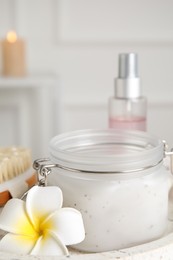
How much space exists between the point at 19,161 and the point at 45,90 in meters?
0.61

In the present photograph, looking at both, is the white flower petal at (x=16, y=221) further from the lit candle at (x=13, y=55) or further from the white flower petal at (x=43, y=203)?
the lit candle at (x=13, y=55)

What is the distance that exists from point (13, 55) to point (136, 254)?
74 centimetres

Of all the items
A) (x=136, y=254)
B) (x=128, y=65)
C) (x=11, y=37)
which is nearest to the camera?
(x=136, y=254)

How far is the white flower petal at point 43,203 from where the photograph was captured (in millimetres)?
277

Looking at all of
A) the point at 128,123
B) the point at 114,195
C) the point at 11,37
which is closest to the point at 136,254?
the point at 114,195

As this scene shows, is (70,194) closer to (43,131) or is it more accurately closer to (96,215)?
(96,215)

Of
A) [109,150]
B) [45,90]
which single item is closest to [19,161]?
[109,150]

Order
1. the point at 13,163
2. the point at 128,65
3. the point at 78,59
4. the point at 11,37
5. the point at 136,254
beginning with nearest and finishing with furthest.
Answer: the point at 136,254 < the point at 13,163 < the point at 128,65 < the point at 11,37 < the point at 78,59

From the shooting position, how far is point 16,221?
0.28 metres

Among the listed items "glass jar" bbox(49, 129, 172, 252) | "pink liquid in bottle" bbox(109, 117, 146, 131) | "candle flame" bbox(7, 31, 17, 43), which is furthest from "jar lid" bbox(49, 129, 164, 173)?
"candle flame" bbox(7, 31, 17, 43)

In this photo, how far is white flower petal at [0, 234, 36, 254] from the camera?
0.27 meters

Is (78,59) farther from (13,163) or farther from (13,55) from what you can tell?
(13,163)

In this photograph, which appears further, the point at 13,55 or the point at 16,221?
the point at 13,55

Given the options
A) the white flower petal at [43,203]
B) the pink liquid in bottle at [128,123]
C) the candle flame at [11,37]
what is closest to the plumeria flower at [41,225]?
the white flower petal at [43,203]
